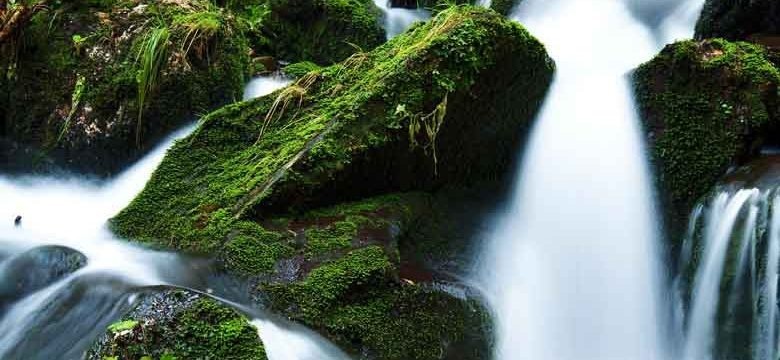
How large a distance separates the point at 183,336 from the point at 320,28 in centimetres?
598

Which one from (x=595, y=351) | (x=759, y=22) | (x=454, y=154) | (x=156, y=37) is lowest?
(x=595, y=351)

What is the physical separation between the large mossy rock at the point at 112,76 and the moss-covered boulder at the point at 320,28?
65.1 inches

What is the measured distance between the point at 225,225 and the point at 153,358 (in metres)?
1.52

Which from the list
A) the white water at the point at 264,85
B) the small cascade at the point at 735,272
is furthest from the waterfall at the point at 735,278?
the white water at the point at 264,85

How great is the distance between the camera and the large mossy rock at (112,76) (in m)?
6.12

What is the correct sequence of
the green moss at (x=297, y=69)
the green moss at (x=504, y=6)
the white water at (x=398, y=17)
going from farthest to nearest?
the white water at (x=398, y=17)
the green moss at (x=504, y=6)
the green moss at (x=297, y=69)

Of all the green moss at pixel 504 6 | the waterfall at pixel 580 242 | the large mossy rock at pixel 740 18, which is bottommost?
the waterfall at pixel 580 242

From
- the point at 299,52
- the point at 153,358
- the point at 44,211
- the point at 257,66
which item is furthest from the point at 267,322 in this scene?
the point at 299,52

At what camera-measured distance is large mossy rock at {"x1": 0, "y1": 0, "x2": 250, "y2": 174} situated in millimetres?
6121

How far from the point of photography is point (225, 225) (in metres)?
4.54

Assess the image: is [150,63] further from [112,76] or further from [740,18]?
[740,18]

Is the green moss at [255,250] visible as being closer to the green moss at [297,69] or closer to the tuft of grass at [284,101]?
the tuft of grass at [284,101]

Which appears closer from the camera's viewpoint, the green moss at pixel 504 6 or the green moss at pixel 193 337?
the green moss at pixel 193 337

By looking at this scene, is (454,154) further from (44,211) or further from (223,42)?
(44,211)
